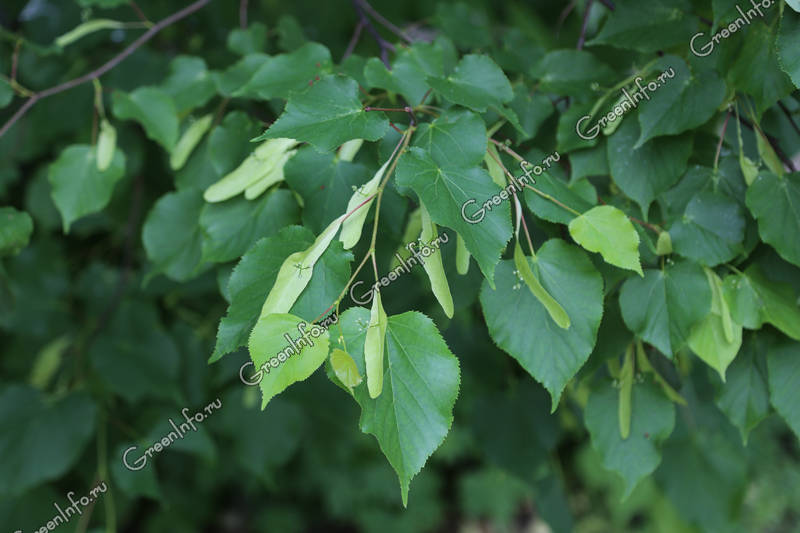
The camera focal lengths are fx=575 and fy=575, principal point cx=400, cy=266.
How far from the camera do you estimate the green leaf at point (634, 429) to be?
2.52 feet

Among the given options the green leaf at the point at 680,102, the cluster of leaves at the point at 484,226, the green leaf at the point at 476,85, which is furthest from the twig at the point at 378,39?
the green leaf at the point at 680,102

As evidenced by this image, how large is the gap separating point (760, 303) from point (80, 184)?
0.94 metres

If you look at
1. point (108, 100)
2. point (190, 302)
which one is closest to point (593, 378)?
point (190, 302)

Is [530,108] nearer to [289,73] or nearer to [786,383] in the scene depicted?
[289,73]

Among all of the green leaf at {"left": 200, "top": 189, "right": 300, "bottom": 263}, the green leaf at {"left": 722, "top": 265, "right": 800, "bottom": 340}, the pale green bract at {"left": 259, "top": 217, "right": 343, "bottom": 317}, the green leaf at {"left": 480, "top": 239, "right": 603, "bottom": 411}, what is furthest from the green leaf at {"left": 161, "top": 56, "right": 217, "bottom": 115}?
the green leaf at {"left": 722, "top": 265, "right": 800, "bottom": 340}

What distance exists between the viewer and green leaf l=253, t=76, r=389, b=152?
1.91ft

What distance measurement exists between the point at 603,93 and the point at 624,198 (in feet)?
0.49

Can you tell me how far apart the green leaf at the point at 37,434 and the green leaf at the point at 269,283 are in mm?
790

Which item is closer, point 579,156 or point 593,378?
point 579,156

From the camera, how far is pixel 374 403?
0.54 meters

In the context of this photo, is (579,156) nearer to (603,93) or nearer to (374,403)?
(603,93)

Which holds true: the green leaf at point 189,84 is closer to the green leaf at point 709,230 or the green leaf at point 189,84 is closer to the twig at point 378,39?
the twig at point 378,39

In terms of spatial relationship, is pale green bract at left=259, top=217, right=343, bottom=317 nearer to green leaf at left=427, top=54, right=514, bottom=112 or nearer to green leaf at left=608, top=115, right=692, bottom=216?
green leaf at left=427, top=54, right=514, bottom=112

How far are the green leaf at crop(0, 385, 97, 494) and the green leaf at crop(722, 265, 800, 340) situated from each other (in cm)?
118
